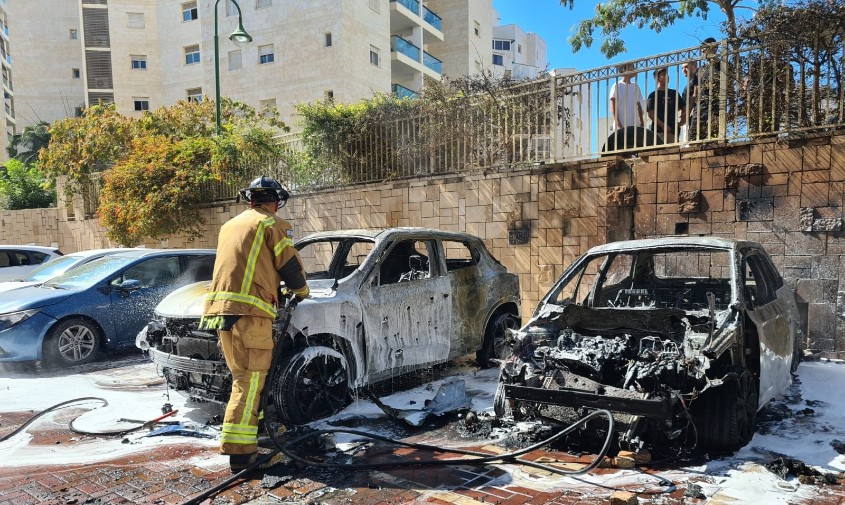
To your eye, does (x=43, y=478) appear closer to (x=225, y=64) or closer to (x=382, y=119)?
(x=382, y=119)

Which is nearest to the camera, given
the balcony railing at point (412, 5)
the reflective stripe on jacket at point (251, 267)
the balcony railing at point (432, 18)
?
the reflective stripe on jacket at point (251, 267)

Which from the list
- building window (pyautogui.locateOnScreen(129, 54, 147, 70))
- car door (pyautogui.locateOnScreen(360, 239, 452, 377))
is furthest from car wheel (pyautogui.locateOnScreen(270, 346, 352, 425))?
building window (pyautogui.locateOnScreen(129, 54, 147, 70))

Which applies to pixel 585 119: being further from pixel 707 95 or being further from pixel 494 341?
pixel 494 341

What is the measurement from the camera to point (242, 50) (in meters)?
30.2

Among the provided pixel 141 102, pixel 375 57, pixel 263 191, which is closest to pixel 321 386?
pixel 263 191

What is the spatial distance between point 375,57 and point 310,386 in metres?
27.5

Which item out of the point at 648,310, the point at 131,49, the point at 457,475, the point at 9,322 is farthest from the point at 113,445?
the point at 131,49

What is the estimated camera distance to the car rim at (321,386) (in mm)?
4719

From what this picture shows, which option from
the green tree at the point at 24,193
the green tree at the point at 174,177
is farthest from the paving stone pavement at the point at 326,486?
the green tree at the point at 24,193

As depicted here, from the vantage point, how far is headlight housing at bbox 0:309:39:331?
265 inches

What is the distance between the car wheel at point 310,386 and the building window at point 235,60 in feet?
94.7

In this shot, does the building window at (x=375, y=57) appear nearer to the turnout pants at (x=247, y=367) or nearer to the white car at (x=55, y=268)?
the white car at (x=55, y=268)

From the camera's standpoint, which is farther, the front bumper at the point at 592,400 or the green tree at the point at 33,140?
the green tree at the point at 33,140

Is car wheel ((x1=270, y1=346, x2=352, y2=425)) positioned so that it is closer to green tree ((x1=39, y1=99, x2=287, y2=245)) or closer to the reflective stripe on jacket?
the reflective stripe on jacket
